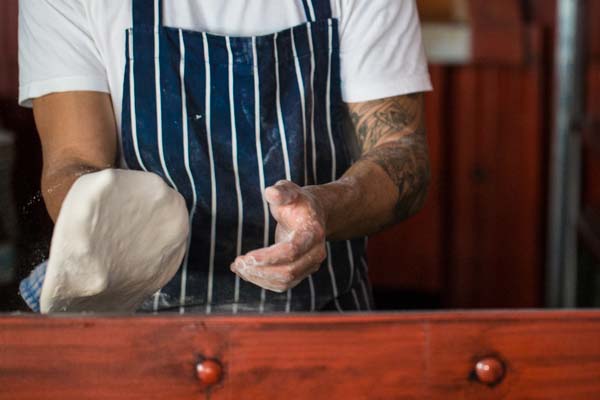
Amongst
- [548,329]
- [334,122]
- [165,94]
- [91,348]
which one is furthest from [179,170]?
[548,329]

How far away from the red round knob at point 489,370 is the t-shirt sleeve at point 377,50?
464 mm

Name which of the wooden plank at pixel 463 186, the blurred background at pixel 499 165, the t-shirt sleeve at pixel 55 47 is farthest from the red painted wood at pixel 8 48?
the t-shirt sleeve at pixel 55 47

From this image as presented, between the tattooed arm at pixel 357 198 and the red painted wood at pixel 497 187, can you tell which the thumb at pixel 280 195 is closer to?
the tattooed arm at pixel 357 198

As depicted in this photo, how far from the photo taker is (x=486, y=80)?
2.79 m

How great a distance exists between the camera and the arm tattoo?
1.14m

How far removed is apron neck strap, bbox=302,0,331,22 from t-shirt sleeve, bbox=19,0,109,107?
0.88 ft

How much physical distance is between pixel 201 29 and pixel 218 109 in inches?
4.2

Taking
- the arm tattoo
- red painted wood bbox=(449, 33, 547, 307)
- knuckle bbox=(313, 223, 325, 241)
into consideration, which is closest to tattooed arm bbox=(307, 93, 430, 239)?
the arm tattoo

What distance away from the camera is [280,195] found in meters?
0.83

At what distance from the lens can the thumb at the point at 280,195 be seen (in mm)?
824

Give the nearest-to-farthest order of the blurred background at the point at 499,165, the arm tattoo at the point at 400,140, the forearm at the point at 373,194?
the forearm at the point at 373,194 → the arm tattoo at the point at 400,140 → the blurred background at the point at 499,165

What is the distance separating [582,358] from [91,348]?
1.43 ft

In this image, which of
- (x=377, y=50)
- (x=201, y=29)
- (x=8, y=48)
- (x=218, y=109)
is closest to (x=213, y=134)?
(x=218, y=109)

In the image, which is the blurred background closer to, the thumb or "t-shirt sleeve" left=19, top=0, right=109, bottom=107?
"t-shirt sleeve" left=19, top=0, right=109, bottom=107
